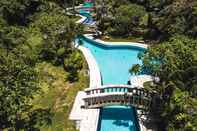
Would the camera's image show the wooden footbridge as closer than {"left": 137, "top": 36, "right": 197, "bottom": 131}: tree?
No

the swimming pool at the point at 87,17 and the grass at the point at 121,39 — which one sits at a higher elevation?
the swimming pool at the point at 87,17

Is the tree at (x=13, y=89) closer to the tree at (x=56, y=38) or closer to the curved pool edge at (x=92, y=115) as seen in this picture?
the curved pool edge at (x=92, y=115)

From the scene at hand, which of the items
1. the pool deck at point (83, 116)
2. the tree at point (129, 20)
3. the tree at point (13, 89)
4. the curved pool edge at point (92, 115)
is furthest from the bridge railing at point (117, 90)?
the tree at point (129, 20)

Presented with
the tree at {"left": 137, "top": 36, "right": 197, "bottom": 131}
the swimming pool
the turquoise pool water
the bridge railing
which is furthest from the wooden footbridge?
the swimming pool

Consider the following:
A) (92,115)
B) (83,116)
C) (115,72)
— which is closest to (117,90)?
(92,115)

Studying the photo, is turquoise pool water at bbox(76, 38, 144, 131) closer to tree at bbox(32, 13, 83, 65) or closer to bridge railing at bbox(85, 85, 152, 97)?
bridge railing at bbox(85, 85, 152, 97)

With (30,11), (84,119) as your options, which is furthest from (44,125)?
(30,11)

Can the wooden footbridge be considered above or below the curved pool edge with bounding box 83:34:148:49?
below

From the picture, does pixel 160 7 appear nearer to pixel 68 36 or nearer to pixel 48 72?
pixel 68 36
